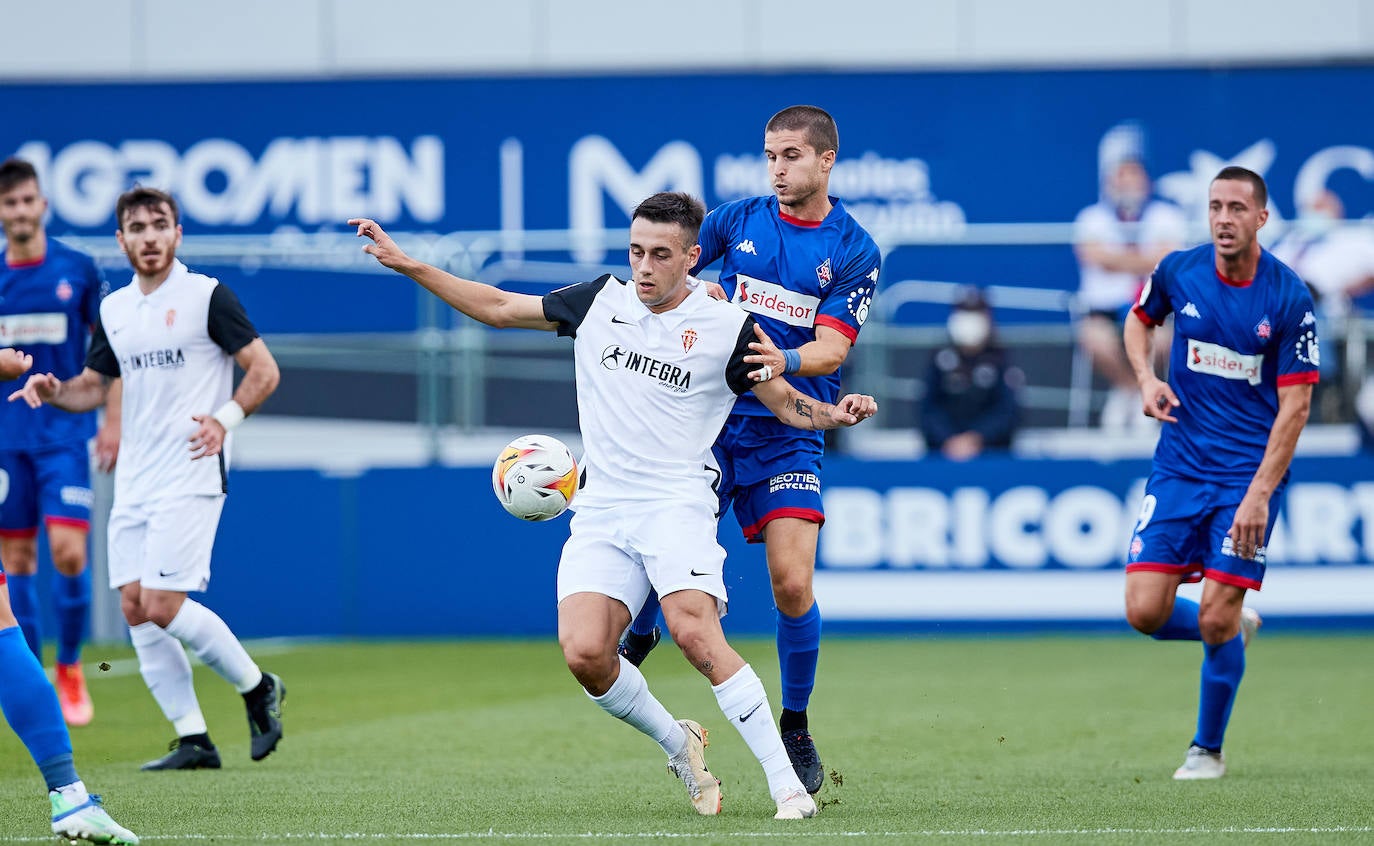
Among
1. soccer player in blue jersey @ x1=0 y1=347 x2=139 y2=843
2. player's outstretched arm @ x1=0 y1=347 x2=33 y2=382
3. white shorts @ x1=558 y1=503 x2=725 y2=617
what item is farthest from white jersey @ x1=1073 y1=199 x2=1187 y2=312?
soccer player in blue jersey @ x1=0 y1=347 x2=139 y2=843

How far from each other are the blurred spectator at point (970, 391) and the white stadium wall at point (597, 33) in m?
5.00

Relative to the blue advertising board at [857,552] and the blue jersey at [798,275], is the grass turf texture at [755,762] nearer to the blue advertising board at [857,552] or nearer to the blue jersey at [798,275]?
the blue advertising board at [857,552]

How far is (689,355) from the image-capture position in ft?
21.6

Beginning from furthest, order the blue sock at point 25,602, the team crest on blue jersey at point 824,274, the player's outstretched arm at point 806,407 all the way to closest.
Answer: the blue sock at point 25,602
the team crest on blue jersey at point 824,274
the player's outstretched arm at point 806,407

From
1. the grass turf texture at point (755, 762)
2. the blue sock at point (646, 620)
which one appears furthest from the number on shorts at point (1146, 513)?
the blue sock at point (646, 620)

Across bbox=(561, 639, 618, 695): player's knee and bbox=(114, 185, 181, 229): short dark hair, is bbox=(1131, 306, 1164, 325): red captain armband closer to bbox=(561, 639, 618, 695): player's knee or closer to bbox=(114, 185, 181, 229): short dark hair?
bbox=(561, 639, 618, 695): player's knee

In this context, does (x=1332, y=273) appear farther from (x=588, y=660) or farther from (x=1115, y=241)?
(x=588, y=660)

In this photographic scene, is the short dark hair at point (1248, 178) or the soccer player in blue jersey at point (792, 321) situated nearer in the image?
the soccer player in blue jersey at point (792, 321)

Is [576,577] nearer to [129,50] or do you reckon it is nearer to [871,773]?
[871,773]

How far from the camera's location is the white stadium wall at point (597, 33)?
18734 millimetres

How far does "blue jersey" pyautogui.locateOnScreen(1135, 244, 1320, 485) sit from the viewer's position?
7773mm

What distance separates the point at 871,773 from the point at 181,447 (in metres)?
3.36

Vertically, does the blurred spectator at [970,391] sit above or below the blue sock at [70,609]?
above

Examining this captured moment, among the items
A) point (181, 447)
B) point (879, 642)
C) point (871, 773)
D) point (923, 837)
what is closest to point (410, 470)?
point (879, 642)
